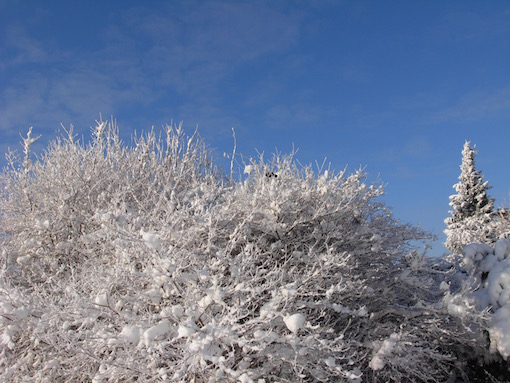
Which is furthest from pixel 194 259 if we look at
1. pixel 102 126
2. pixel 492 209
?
pixel 492 209

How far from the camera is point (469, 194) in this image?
89.5 ft

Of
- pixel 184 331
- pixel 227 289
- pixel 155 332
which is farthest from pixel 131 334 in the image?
pixel 227 289

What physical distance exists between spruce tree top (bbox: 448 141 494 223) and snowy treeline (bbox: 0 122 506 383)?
19.1 m

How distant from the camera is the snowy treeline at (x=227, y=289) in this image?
5387mm

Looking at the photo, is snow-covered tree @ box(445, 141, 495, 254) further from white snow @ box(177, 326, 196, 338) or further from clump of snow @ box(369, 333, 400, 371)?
white snow @ box(177, 326, 196, 338)

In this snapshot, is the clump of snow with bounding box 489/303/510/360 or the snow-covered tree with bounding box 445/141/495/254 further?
the snow-covered tree with bounding box 445/141/495/254

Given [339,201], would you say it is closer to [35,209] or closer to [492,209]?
[35,209]

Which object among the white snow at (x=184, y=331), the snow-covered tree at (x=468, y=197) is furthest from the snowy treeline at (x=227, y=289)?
the snow-covered tree at (x=468, y=197)

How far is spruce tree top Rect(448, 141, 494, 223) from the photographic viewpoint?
88.6ft

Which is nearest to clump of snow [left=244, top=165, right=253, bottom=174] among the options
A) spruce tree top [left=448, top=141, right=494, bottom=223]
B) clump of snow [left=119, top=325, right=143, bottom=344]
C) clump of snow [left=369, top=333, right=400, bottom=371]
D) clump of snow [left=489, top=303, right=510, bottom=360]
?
clump of snow [left=369, top=333, right=400, bottom=371]

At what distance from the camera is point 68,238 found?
9.87m

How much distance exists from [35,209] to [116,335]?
654 centimetres

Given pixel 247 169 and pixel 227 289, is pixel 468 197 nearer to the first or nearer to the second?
pixel 247 169

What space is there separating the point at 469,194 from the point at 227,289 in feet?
83.5
